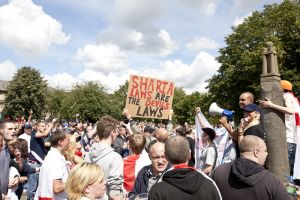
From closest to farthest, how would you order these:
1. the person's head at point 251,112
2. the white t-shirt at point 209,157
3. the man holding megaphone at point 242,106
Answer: the person's head at point 251,112, the man holding megaphone at point 242,106, the white t-shirt at point 209,157

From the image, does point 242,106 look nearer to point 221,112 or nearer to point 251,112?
point 251,112

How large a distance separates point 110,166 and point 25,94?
7250cm

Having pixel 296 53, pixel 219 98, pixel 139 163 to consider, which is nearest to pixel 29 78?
pixel 219 98

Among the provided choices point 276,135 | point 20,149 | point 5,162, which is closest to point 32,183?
point 20,149

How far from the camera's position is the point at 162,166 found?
4.50 meters

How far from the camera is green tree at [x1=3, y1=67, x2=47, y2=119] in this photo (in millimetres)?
72419

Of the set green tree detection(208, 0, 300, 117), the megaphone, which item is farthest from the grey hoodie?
green tree detection(208, 0, 300, 117)

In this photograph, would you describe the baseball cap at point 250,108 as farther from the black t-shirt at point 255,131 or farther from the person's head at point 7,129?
the person's head at point 7,129

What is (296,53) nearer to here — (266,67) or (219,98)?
(219,98)

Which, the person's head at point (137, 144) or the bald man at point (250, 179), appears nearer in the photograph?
the bald man at point (250, 179)

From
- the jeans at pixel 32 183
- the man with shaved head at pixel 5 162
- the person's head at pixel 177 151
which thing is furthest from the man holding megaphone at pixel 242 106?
the jeans at pixel 32 183

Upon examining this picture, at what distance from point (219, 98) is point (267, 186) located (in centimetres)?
3852

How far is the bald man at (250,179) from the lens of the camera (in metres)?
3.42

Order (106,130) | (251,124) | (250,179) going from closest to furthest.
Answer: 1. (250,179)
2. (106,130)
3. (251,124)
